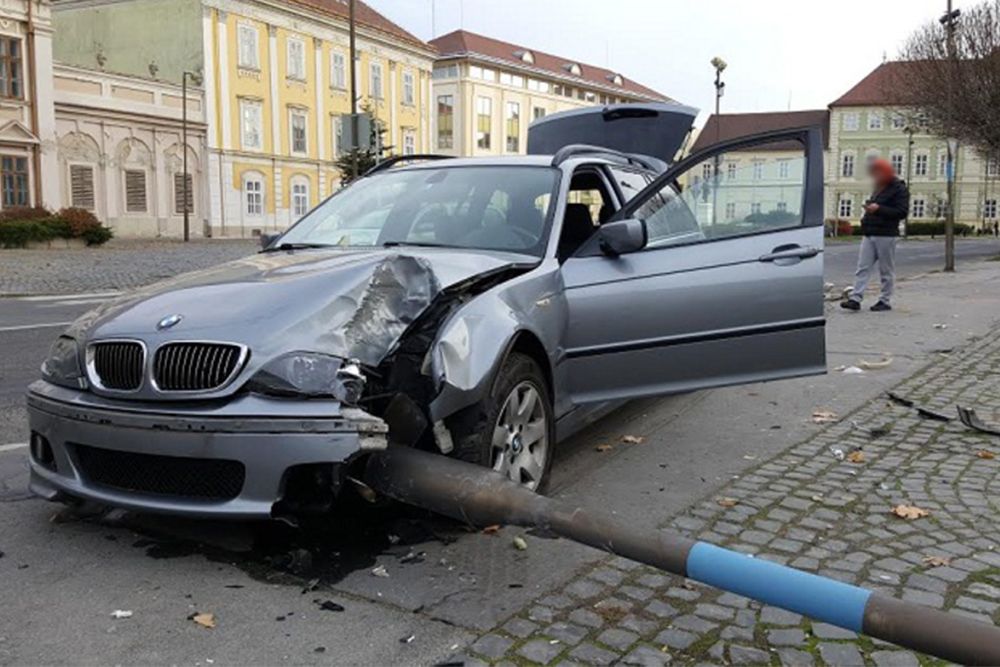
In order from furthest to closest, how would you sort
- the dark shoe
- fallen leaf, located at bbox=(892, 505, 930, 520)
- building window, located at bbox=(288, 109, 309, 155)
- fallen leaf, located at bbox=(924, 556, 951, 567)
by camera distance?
1. building window, located at bbox=(288, 109, 309, 155)
2. the dark shoe
3. fallen leaf, located at bbox=(892, 505, 930, 520)
4. fallen leaf, located at bbox=(924, 556, 951, 567)

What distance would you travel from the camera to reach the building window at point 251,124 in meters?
50.5

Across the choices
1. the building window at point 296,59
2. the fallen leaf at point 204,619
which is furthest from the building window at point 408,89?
the fallen leaf at point 204,619

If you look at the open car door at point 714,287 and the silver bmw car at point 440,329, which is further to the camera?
the open car door at point 714,287

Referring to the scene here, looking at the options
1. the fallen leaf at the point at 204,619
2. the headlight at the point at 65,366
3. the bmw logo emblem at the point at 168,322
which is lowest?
the fallen leaf at the point at 204,619

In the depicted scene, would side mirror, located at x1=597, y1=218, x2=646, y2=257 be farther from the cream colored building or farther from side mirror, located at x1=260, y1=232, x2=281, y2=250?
the cream colored building

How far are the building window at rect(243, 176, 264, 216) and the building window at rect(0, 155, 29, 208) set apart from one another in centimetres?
1356

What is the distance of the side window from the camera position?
502 cm

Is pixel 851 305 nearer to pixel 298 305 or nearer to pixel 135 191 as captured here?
pixel 298 305

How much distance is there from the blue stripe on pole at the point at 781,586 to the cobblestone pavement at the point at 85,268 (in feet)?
51.5

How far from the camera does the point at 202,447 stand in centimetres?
316

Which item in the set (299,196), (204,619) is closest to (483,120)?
(299,196)

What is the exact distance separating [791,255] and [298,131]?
53076 mm

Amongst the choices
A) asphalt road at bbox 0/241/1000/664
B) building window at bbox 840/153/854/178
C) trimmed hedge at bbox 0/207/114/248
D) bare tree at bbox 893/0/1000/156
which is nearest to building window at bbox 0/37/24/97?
trimmed hedge at bbox 0/207/114/248

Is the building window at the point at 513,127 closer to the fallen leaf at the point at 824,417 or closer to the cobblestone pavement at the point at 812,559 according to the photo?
the fallen leaf at the point at 824,417
